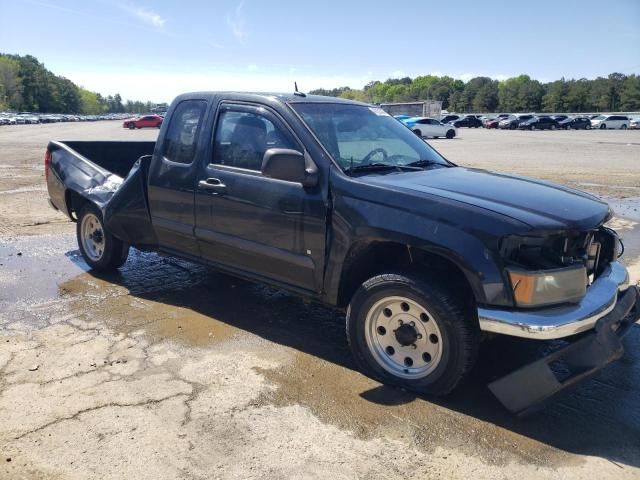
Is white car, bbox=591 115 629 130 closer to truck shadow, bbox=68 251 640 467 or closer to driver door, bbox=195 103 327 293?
truck shadow, bbox=68 251 640 467

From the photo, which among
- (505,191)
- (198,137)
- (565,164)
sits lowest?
(565,164)

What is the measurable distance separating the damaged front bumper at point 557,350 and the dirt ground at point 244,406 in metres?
0.25

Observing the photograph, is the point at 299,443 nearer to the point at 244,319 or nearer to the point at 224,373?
the point at 224,373

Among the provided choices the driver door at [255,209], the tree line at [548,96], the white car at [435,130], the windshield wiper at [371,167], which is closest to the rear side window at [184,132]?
the driver door at [255,209]

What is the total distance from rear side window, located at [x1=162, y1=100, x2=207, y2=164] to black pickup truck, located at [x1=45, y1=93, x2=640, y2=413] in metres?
0.01

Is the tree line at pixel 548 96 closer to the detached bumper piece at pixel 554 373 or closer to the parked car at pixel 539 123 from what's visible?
the parked car at pixel 539 123

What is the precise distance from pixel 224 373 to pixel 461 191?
6.59ft

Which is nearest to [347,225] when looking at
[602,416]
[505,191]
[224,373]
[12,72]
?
[505,191]

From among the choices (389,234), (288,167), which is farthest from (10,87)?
(389,234)

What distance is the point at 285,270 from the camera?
406 cm

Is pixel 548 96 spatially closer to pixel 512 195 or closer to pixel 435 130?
pixel 435 130

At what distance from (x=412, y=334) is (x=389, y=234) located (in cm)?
64

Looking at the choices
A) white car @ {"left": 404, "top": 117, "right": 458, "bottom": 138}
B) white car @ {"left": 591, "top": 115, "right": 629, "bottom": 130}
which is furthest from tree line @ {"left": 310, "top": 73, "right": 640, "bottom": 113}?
white car @ {"left": 404, "top": 117, "right": 458, "bottom": 138}

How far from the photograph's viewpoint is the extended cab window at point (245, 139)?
415 centimetres
